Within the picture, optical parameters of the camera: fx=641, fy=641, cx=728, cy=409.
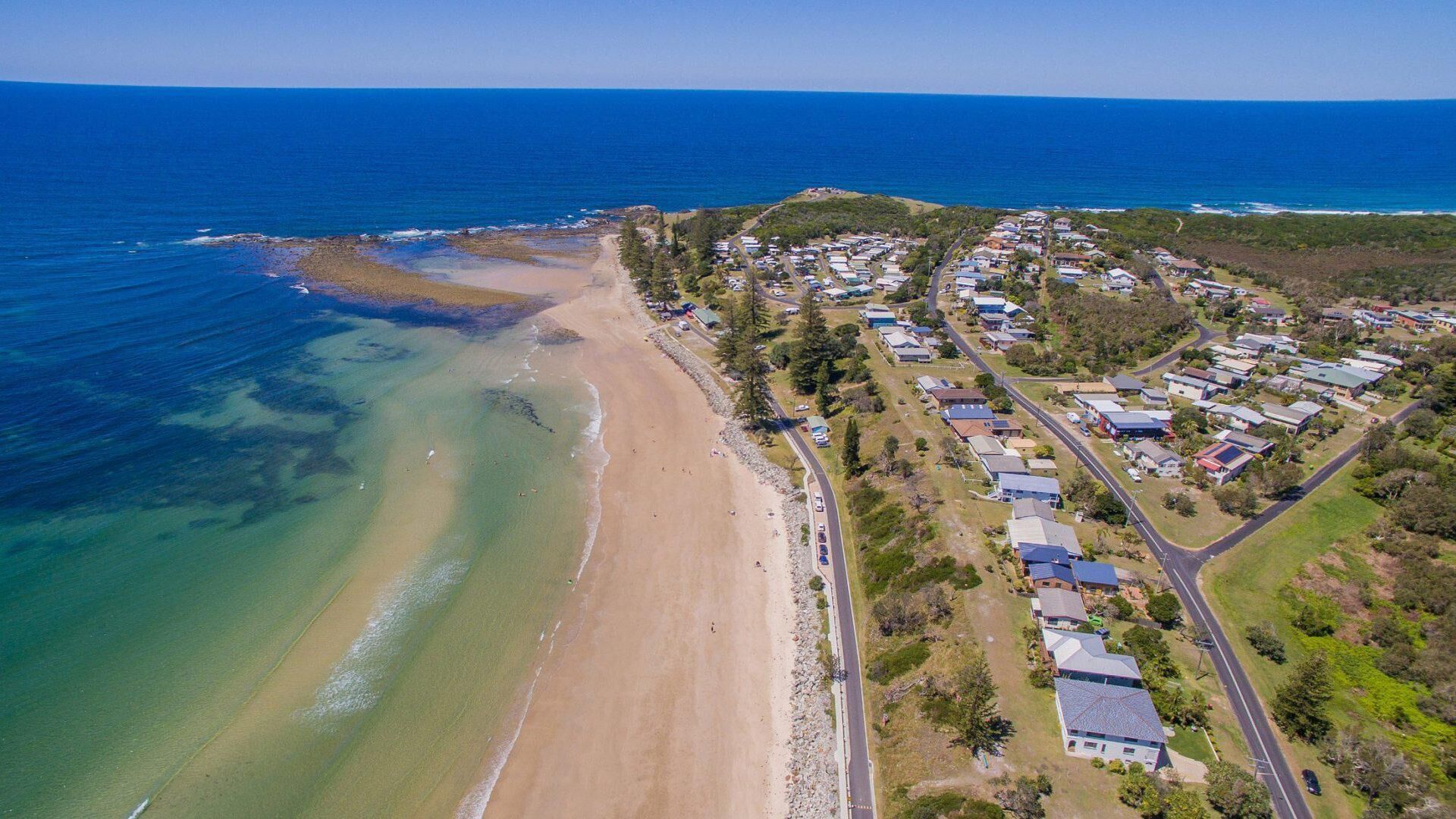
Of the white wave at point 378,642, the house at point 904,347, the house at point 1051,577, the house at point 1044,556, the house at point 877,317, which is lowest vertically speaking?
the white wave at point 378,642

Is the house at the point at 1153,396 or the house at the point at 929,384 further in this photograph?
the house at the point at 929,384

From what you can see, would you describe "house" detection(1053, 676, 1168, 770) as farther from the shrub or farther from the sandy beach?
the sandy beach

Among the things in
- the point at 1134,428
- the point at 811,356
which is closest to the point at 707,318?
the point at 811,356

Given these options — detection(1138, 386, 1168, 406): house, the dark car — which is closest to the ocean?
the dark car

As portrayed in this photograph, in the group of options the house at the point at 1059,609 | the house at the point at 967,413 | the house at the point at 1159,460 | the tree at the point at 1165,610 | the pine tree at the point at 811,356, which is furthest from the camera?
the pine tree at the point at 811,356

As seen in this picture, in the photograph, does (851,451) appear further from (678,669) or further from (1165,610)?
(1165,610)

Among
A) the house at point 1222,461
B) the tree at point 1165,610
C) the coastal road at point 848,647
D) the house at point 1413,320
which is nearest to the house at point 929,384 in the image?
the coastal road at point 848,647

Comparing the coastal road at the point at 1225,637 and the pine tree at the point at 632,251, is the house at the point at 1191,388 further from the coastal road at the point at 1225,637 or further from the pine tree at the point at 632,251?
the pine tree at the point at 632,251
